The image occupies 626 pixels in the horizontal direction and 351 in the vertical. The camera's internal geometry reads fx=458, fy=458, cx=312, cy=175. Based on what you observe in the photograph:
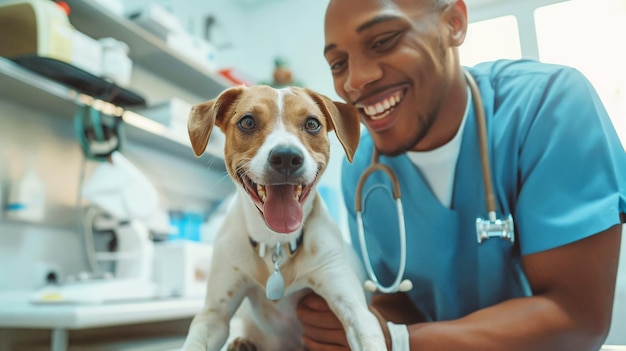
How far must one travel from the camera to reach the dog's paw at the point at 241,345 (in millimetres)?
746

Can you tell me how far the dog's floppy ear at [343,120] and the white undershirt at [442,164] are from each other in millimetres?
236

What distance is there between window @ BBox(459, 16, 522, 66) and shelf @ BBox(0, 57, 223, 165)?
2.40ft

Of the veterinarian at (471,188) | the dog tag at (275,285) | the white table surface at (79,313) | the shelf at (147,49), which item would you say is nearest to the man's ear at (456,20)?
the veterinarian at (471,188)

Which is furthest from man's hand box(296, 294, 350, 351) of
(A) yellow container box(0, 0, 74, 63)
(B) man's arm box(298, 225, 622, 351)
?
(A) yellow container box(0, 0, 74, 63)

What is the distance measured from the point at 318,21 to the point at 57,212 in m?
1.16

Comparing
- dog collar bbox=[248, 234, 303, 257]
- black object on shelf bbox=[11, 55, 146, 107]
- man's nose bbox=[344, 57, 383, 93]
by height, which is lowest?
dog collar bbox=[248, 234, 303, 257]

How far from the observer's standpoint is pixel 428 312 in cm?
84

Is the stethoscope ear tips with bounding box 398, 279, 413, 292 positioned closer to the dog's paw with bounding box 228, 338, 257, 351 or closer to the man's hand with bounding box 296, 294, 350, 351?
the man's hand with bounding box 296, 294, 350, 351

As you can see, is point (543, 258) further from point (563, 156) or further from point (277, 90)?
point (277, 90)

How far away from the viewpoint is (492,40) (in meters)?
0.70

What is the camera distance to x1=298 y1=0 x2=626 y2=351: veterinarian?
64 centimetres

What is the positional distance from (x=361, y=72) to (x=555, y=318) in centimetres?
45

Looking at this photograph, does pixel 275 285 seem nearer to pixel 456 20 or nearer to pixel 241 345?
pixel 241 345

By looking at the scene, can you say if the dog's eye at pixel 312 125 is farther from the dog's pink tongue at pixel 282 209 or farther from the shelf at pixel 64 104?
the shelf at pixel 64 104
